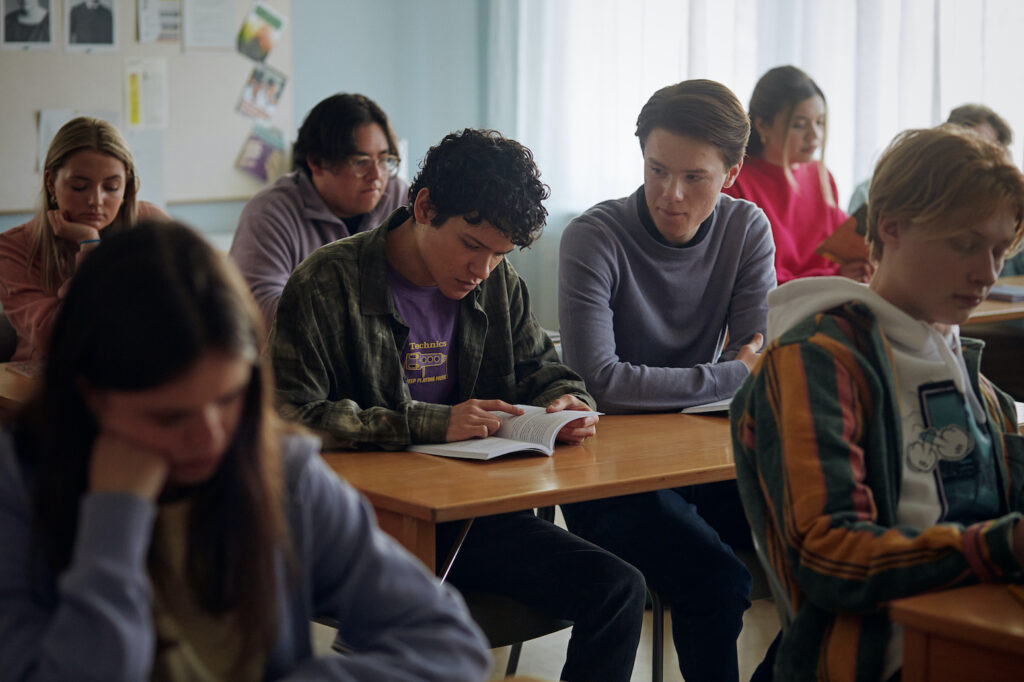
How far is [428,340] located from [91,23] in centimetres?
304

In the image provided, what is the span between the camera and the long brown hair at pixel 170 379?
821 millimetres

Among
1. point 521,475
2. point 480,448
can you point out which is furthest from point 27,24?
point 521,475

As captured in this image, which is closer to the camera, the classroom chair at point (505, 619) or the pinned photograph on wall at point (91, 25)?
the classroom chair at point (505, 619)

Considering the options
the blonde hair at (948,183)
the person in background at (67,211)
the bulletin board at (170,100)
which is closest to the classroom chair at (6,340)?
the person in background at (67,211)

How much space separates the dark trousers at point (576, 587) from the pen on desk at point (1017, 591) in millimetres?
711

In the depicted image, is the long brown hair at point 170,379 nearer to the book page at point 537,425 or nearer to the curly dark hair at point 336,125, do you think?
the book page at point 537,425

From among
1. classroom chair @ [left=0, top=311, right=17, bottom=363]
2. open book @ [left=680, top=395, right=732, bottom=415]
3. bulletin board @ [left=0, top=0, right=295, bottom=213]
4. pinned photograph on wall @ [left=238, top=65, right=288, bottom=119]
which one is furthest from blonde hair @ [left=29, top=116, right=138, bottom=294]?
pinned photograph on wall @ [left=238, top=65, right=288, bottom=119]

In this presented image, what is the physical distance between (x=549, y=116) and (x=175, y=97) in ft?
5.57

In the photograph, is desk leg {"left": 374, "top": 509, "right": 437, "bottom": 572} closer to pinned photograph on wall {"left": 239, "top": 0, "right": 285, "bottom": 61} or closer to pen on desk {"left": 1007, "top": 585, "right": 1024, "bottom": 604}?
pen on desk {"left": 1007, "top": 585, "right": 1024, "bottom": 604}

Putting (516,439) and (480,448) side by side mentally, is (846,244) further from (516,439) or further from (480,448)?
(480,448)

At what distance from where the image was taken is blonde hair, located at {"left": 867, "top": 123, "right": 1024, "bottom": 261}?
1.33 m

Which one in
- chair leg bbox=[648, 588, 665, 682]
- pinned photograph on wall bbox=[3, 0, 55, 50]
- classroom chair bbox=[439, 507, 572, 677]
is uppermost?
pinned photograph on wall bbox=[3, 0, 55, 50]

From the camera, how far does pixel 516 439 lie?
1.87 m

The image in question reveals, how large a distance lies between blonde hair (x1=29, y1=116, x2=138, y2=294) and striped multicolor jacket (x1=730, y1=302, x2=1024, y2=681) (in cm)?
219
